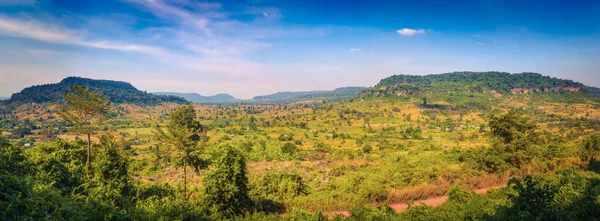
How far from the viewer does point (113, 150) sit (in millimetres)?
19859

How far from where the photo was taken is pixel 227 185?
17.5 m

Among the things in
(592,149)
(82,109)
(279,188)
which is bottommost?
(279,188)

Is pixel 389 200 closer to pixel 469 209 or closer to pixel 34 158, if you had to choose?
pixel 469 209

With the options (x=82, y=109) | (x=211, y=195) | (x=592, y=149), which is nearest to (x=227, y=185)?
(x=211, y=195)

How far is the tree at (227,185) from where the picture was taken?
57.2ft

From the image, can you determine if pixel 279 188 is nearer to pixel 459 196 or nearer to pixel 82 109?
pixel 459 196

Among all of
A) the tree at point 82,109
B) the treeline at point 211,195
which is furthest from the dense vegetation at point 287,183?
the tree at point 82,109

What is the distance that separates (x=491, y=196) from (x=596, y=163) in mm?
15439

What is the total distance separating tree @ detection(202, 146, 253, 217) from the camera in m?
17.4

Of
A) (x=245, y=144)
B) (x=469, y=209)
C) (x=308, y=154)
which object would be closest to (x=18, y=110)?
(x=245, y=144)

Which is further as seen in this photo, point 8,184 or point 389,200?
point 389,200

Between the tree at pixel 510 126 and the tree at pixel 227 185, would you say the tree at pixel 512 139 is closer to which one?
the tree at pixel 510 126

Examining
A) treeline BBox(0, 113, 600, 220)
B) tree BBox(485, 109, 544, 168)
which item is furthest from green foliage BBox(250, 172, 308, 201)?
tree BBox(485, 109, 544, 168)

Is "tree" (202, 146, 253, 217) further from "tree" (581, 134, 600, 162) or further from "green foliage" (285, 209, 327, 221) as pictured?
"tree" (581, 134, 600, 162)
